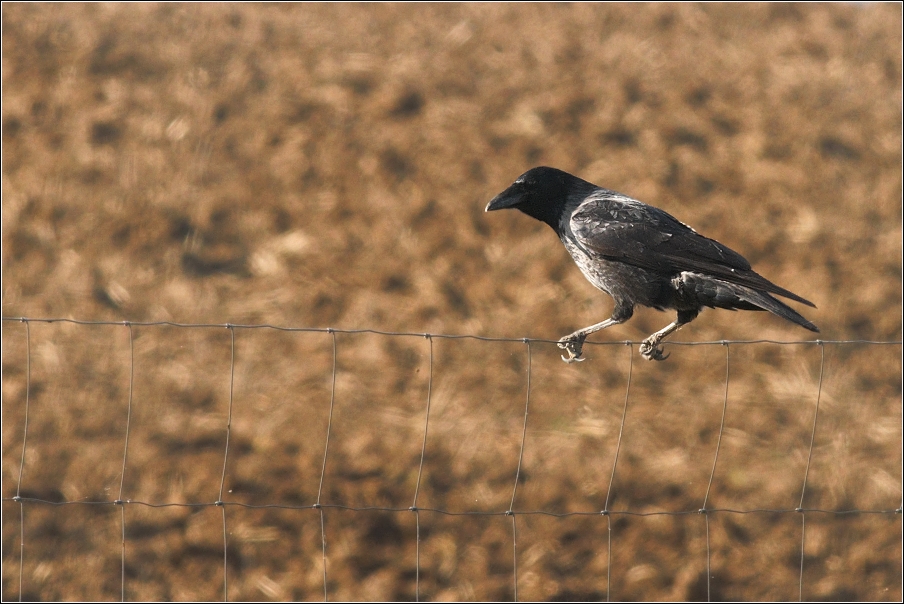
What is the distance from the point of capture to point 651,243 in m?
4.18

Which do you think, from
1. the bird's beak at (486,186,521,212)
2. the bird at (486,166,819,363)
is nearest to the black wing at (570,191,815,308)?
the bird at (486,166,819,363)

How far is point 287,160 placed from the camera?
8953 millimetres

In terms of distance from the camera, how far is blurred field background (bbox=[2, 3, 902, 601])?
7352mm

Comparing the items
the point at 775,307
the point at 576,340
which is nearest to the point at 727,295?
the point at 775,307

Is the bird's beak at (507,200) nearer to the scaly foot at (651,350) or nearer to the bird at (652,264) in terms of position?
the bird at (652,264)

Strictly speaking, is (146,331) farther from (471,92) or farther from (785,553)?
(785,553)

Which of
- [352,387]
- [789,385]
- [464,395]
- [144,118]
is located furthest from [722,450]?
[144,118]

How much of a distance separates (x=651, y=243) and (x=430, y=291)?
4261 millimetres

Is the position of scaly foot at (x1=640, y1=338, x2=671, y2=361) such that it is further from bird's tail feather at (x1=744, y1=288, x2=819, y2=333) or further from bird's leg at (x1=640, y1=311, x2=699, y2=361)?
bird's tail feather at (x1=744, y1=288, x2=819, y2=333)

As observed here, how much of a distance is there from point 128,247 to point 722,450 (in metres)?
5.11

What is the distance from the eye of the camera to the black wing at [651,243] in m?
4.02

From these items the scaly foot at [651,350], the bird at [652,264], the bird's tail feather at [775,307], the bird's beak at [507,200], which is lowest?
the scaly foot at [651,350]

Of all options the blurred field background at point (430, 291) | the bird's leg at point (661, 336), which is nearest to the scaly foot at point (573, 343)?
the bird's leg at point (661, 336)

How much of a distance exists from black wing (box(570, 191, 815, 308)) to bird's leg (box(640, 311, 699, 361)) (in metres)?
0.32
